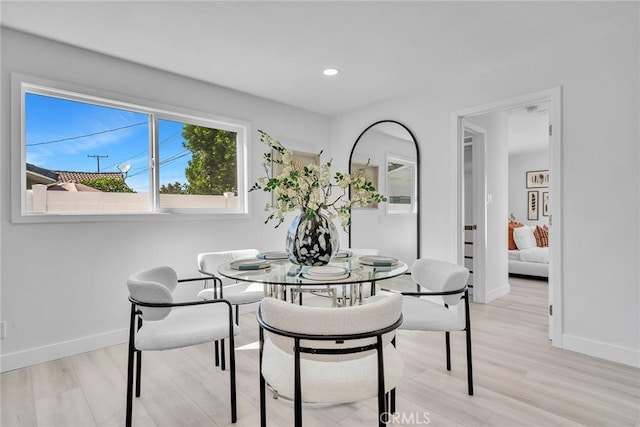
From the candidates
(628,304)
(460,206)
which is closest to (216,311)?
(460,206)

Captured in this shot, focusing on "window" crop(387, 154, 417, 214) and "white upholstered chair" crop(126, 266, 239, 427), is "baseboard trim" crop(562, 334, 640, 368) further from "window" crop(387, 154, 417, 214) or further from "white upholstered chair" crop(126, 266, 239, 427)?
"white upholstered chair" crop(126, 266, 239, 427)

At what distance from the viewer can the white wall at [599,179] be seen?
2400 mm

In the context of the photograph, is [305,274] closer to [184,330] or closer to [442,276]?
[184,330]

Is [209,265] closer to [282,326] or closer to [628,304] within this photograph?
[282,326]

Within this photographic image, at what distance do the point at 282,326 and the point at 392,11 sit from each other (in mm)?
2068

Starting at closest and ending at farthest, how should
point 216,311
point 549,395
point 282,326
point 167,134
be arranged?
point 282,326 → point 549,395 → point 216,311 → point 167,134

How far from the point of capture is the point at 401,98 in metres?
3.81

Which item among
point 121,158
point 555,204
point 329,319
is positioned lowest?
point 329,319

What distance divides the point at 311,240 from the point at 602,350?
2.39m

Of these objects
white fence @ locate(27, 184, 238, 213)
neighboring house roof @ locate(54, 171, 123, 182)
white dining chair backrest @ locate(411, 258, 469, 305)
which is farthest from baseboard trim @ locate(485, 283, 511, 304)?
neighboring house roof @ locate(54, 171, 123, 182)

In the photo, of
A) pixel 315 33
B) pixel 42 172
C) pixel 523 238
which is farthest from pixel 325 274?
pixel 523 238

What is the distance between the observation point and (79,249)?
267 cm

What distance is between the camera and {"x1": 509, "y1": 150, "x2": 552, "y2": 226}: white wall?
23.5 ft

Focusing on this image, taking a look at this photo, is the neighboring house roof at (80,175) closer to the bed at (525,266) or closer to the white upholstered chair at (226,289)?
the white upholstered chair at (226,289)
